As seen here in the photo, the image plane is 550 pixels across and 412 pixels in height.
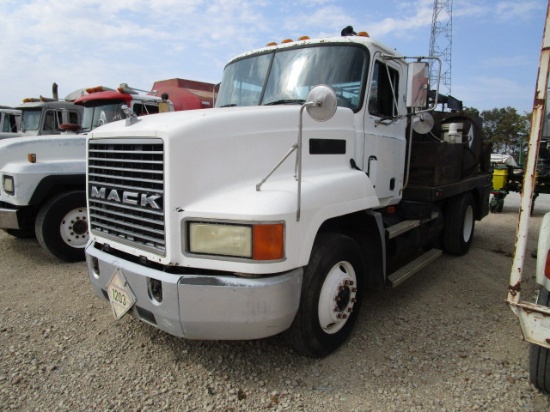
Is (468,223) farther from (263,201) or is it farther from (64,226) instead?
(64,226)

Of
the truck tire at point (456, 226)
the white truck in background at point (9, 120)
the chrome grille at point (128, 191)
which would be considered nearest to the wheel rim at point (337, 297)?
the chrome grille at point (128, 191)

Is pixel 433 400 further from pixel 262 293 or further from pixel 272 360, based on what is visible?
pixel 262 293

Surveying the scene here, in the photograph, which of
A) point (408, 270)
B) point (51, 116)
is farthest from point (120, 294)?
point (51, 116)

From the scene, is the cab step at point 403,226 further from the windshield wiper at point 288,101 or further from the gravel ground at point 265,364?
A: the windshield wiper at point 288,101

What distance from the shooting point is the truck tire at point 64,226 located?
496 centimetres

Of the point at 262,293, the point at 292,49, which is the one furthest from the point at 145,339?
the point at 292,49

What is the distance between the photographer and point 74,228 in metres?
5.18

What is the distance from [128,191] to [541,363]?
2928 mm

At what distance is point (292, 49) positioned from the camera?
3744 mm

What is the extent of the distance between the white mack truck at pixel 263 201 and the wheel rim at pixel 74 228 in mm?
2285

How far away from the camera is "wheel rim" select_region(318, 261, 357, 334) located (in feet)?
9.29

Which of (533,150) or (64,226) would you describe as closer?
(533,150)

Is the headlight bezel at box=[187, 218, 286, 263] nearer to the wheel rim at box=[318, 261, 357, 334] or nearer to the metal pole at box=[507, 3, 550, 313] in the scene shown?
the wheel rim at box=[318, 261, 357, 334]

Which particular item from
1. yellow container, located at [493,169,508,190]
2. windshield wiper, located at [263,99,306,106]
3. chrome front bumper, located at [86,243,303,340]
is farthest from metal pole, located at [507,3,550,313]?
yellow container, located at [493,169,508,190]
